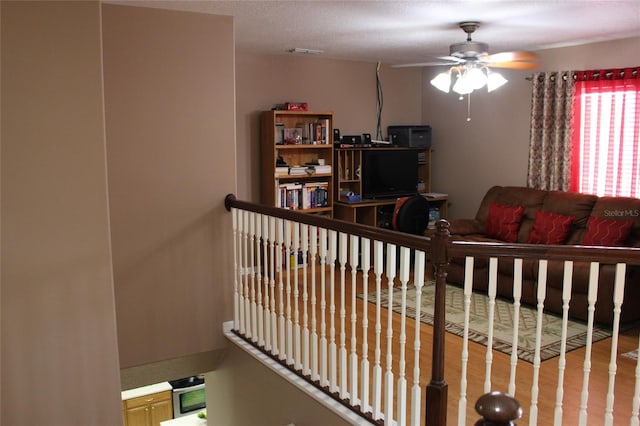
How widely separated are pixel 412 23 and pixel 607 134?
2263 millimetres

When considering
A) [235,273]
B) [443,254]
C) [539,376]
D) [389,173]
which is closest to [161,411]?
[389,173]

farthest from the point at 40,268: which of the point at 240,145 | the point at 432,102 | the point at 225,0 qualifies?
the point at 432,102

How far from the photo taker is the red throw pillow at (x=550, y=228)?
5234 millimetres

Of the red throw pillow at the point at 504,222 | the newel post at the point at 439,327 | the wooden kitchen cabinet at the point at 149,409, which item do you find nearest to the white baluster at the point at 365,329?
the newel post at the point at 439,327

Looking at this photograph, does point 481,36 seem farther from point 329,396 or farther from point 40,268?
point 40,268

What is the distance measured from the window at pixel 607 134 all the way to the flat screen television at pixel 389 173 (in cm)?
188

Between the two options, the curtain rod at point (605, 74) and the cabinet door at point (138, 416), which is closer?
the curtain rod at point (605, 74)

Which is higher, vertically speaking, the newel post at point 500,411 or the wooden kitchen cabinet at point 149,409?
the newel post at point 500,411

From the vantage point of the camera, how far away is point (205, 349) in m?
4.37

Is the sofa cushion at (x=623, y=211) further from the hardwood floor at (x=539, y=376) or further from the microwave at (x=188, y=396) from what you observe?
the microwave at (x=188, y=396)

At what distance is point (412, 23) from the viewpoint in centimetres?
442

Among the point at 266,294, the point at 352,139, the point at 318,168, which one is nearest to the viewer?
the point at 266,294

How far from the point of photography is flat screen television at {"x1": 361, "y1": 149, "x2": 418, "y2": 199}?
6617 millimetres

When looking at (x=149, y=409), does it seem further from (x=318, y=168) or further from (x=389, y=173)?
(x=389, y=173)
